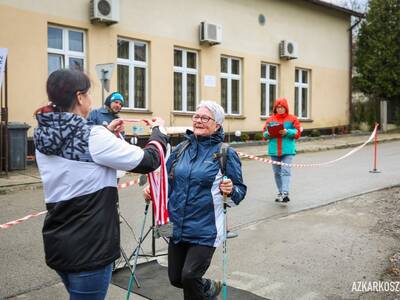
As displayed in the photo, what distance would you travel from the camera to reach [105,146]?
2.62 metres

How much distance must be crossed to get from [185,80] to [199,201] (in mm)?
14679

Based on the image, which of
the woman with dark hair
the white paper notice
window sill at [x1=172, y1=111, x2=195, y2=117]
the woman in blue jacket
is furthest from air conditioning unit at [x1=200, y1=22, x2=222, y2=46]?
the woman with dark hair

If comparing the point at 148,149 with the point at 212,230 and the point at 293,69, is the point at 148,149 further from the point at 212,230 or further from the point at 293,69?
the point at 293,69

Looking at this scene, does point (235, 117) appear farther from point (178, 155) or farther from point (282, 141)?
point (178, 155)

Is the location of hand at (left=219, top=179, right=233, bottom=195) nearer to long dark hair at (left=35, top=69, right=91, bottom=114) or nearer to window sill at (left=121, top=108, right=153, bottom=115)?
long dark hair at (left=35, top=69, right=91, bottom=114)

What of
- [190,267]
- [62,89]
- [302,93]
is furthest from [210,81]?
[62,89]

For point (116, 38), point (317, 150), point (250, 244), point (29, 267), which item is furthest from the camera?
point (317, 150)

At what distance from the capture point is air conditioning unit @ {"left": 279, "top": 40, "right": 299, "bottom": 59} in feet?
71.1

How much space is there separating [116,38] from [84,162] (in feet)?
44.9

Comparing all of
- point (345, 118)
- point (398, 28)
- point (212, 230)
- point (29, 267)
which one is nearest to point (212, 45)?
point (345, 118)

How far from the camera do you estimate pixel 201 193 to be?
380cm

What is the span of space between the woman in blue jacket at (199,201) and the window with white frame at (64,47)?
1109cm

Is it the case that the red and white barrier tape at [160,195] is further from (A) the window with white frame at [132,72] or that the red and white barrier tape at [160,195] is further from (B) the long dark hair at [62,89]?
(A) the window with white frame at [132,72]

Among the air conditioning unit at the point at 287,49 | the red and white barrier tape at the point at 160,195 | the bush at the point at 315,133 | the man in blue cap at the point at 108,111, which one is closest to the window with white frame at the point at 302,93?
the bush at the point at 315,133
